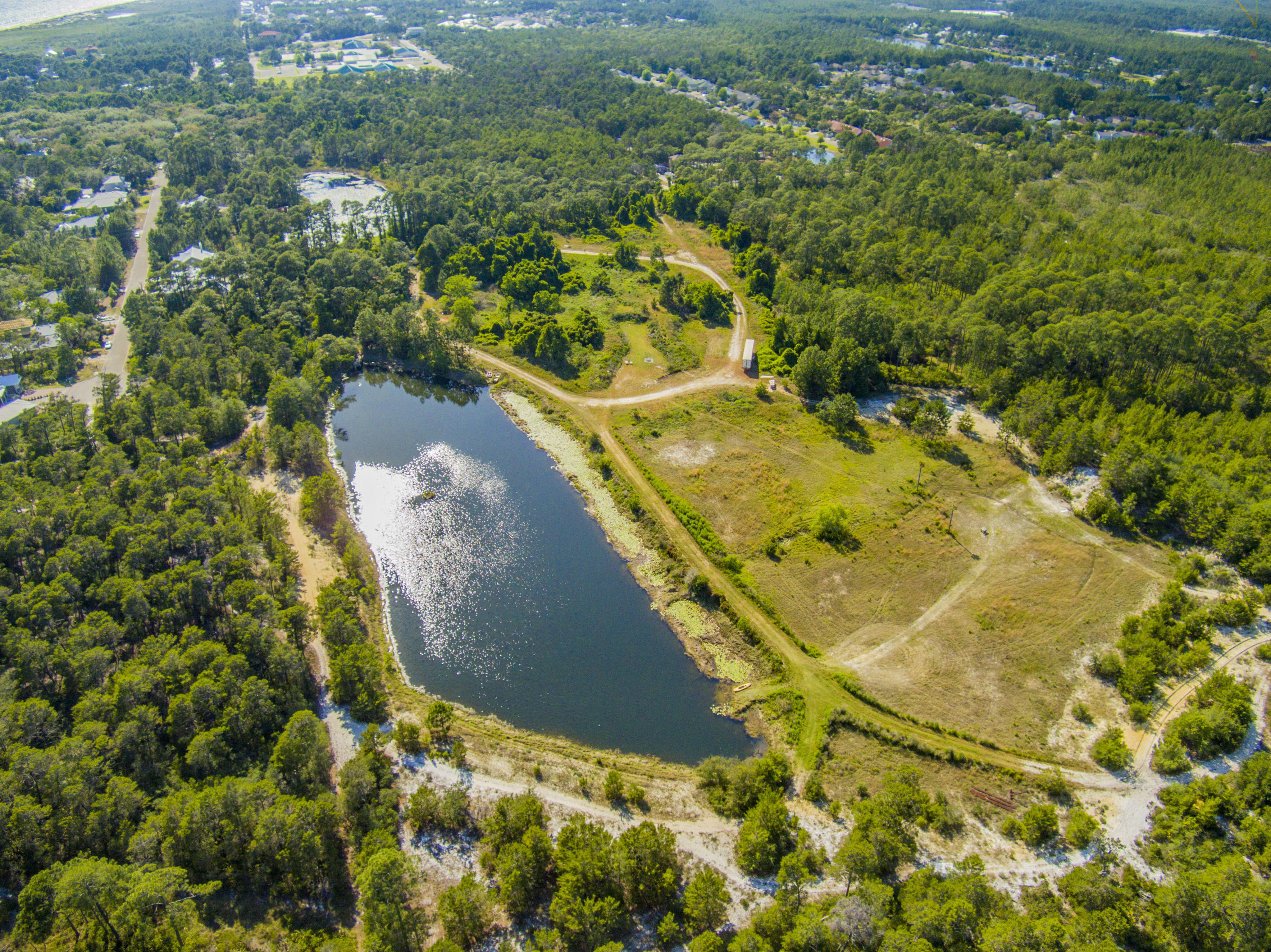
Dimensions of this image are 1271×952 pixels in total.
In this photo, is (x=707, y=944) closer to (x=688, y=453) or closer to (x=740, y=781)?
(x=740, y=781)

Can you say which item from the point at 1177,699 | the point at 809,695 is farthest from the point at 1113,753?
the point at 809,695

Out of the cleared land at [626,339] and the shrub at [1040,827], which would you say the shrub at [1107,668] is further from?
the cleared land at [626,339]

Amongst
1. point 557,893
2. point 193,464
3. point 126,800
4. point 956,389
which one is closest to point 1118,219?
point 956,389

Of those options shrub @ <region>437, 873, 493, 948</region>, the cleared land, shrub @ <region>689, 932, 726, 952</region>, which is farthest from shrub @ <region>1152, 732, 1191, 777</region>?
the cleared land

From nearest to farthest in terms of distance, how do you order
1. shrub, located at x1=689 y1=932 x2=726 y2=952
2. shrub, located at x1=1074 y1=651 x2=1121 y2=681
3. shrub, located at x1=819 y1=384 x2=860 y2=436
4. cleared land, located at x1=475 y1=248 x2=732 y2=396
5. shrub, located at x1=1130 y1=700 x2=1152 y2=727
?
1. shrub, located at x1=689 y1=932 x2=726 y2=952
2. shrub, located at x1=1130 y1=700 x2=1152 y2=727
3. shrub, located at x1=1074 y1=651 x2=1121 y2=681
4. shrub, located at x1=819 y1=384 x2=860 y2=436
5. cleared land, located at x1=475 y1=248 x2=732 y2=396

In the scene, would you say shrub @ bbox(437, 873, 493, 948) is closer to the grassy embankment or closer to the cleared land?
the grassy embankment

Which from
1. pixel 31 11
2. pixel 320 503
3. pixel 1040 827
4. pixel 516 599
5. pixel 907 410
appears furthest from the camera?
pixel 31 11

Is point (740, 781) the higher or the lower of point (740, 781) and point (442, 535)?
the higher
